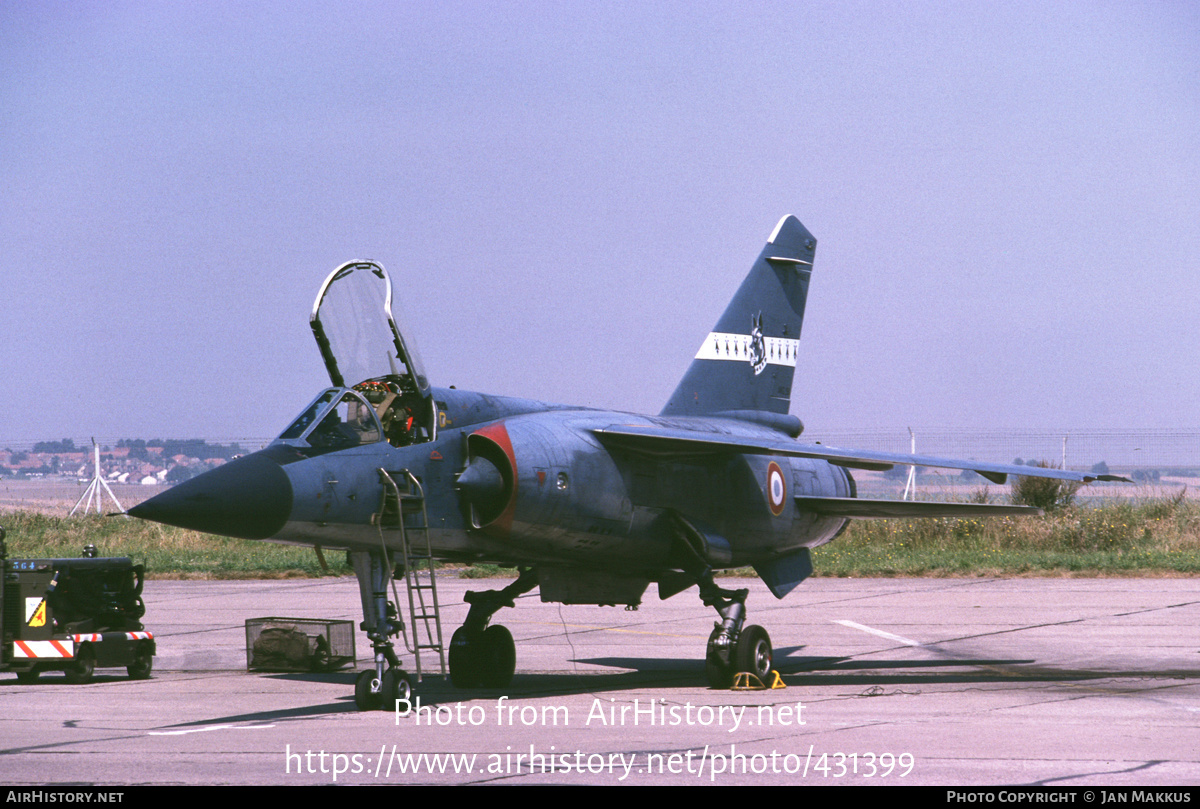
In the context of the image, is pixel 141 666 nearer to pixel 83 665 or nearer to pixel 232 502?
pixel 83 665

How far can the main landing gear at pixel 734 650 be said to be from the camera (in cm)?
1343

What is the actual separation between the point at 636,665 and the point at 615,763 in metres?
7.92

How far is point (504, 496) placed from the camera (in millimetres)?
12070

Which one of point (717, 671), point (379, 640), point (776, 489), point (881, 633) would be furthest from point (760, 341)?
point (379, 640)

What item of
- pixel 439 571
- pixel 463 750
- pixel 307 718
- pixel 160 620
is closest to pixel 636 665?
pixel 307 718

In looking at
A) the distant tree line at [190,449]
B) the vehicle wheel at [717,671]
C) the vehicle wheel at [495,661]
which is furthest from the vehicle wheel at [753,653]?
the distant tree line at [190,449]

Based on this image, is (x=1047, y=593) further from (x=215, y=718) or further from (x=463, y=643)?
(x=215, y=718)

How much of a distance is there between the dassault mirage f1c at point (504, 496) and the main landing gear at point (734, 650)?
0.06 feet

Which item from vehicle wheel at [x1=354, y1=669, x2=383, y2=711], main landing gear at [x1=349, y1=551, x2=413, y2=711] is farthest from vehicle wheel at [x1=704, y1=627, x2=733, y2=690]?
vehicle wheel at [x1=354, y1=669, x2=383, y2=711]

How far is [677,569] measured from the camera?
1471 cm

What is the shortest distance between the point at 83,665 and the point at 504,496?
5.92m

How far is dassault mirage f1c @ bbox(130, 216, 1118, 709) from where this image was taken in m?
10.9

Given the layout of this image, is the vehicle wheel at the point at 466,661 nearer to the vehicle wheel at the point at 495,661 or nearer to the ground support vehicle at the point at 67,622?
the vehicle wheel at the point at 495,661

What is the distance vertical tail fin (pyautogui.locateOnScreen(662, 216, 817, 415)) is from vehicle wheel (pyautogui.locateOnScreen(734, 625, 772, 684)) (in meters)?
4.16
